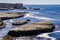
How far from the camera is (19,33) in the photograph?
27547 mm

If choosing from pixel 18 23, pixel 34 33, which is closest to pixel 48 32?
pixel 34 33

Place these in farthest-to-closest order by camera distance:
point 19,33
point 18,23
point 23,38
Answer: point 18,23 < point 19,33 < point 23,38

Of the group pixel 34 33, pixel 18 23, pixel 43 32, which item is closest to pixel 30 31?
pixel 34 33

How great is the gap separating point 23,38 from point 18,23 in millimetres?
12633

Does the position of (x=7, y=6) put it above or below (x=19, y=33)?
below

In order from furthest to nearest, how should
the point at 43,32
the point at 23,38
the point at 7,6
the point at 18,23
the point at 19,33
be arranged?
the point at 7,6
the point at 18,23
the point at 43,32
the point at 19,33
the point at 23,38

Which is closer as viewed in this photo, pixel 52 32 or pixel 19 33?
pixel 19 33

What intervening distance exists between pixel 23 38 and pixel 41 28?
5092 millimetres

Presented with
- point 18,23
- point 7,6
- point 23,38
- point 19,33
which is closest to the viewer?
point 23,38

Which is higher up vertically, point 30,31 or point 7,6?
point 30,31

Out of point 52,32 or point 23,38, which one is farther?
point 52,32

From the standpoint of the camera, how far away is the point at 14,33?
27.1 meters

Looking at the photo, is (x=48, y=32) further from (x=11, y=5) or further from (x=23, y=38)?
(x=11, y=5)

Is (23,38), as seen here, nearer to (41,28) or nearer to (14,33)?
(14,33)
